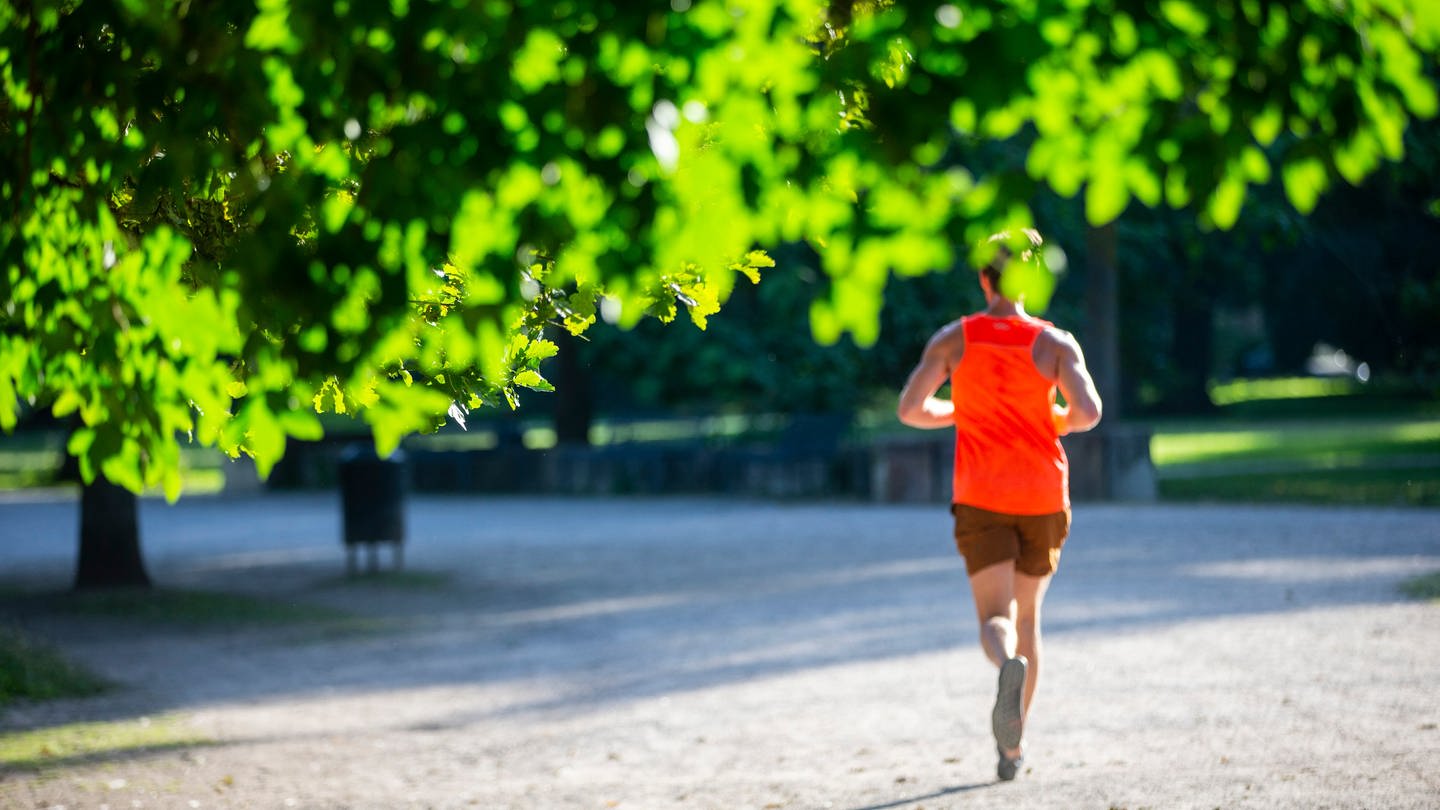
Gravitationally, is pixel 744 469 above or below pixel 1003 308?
below

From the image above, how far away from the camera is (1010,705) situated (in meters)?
5.89

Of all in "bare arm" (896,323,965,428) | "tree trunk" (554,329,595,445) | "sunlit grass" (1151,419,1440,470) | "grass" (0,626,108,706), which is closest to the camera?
"bare arm" (896,323,965,428)

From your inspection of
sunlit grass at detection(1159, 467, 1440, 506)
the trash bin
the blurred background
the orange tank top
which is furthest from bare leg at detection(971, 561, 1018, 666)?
sunlit grass at detection(1159, 467, 1440, 506)

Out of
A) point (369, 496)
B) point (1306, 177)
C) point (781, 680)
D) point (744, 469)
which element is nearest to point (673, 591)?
point (369, 496)

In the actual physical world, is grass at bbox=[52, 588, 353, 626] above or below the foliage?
below

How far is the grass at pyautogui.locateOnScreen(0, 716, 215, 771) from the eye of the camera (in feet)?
24.1

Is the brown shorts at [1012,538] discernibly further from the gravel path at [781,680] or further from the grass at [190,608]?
the grass at [190,608]

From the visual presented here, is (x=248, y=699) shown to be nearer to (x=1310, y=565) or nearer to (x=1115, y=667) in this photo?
(x=1115, y=667)

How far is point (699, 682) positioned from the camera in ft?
28.5

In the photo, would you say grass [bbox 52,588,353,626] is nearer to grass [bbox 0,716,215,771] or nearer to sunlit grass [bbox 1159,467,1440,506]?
grass [bbox 0,716,215,771]

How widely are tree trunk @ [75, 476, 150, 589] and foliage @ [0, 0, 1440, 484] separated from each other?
10.6 m

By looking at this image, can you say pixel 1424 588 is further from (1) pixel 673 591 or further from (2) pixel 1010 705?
(2) pixel 1010 705

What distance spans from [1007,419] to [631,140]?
3018 mm

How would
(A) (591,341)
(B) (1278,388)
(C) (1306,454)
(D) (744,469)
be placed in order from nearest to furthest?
(A) (591,341), (D) (744,469), (C) (1306,454), (B) (1278,388)
